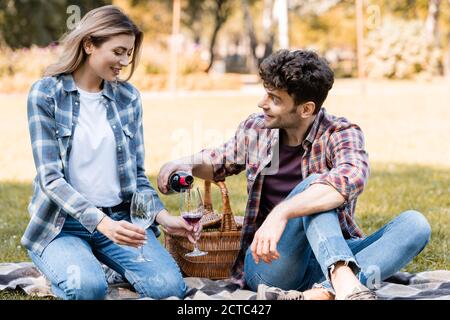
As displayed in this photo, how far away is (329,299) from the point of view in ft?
11.3

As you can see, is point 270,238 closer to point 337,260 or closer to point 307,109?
point 337,260

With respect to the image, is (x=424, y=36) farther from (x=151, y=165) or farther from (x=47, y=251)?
(x=47, y=251)

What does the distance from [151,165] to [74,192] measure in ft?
18.4

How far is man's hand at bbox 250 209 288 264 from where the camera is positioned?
341 centimetres

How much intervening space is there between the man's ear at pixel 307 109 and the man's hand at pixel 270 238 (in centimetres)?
60

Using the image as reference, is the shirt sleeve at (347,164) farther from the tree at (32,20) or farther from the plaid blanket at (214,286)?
the tree at (32,20)

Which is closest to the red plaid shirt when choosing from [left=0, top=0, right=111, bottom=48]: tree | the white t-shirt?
the white t-shirt

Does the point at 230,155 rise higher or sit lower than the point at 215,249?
higher

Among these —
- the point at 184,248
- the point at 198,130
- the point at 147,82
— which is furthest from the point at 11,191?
the point at 147,82

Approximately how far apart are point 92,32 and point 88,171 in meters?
0.71

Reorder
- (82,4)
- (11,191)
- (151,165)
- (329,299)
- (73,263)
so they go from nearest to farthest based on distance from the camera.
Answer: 1. (329,299)
2. (73,263)
3. (11,191)
4. (151,165)
5. (82,4)

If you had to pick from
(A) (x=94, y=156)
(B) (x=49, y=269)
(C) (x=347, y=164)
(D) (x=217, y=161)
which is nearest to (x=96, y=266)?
(B) (x=49, y=269)

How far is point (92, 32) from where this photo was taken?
12.9ft

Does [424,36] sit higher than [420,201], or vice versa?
[424,36]
